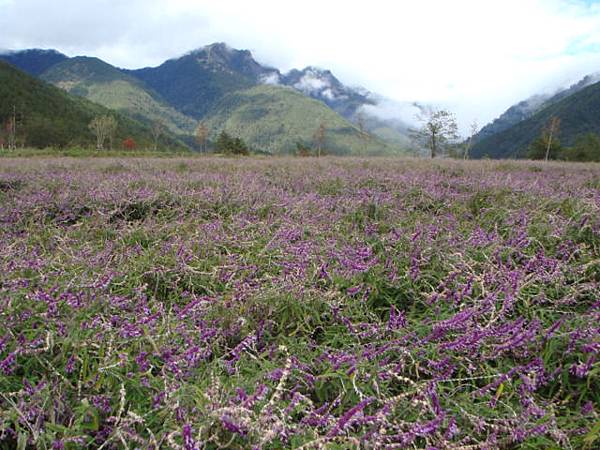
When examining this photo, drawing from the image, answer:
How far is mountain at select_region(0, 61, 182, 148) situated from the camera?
2534 inches

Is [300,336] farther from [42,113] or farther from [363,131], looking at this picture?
[42,113]

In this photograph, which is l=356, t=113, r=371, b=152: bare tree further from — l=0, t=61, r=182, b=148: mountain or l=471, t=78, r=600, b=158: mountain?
l=471, t=78, r=600, b=158: mountain

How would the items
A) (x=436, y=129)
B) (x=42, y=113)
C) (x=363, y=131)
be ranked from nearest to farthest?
(x=363, y=131)
(x=436, y=129)
(x=42, y=113)

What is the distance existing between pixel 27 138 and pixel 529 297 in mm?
80213

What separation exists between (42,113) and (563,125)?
15170 cm

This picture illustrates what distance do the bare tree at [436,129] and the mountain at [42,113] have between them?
57.6 metres

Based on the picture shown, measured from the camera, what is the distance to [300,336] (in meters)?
2.05

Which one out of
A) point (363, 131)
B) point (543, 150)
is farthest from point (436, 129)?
point (543, 150)

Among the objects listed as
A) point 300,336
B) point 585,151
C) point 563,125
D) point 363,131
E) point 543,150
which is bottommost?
point 300,336

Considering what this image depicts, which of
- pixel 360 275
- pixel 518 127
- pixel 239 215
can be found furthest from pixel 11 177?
pixel 518 127

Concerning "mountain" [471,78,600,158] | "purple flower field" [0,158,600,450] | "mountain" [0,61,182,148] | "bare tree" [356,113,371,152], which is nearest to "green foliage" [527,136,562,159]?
"bare tree" [356,113,371,152]

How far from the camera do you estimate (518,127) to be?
150 meters

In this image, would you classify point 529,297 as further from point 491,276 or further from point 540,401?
point 540,401

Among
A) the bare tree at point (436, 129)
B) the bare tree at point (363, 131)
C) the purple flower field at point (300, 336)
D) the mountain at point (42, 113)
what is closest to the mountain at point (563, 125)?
the bare tree at point (436, 129)
